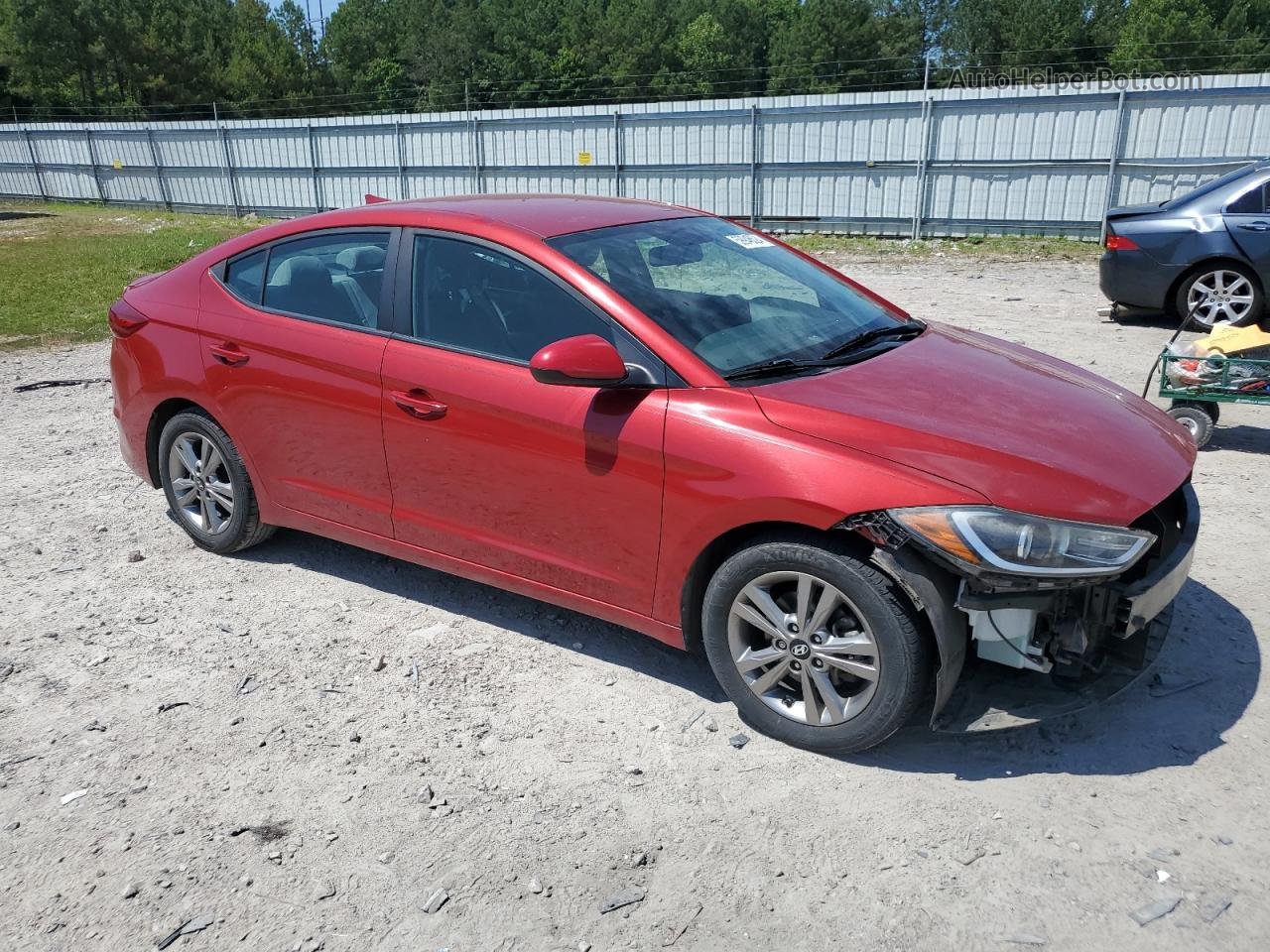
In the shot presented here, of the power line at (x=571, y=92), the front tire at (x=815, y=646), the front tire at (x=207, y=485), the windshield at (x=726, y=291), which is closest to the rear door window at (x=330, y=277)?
the front tire at (x=207, y=485)

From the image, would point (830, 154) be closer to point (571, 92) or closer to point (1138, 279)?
point (1138, 279)

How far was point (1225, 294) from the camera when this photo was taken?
9.08m

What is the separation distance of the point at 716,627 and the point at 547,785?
72cm

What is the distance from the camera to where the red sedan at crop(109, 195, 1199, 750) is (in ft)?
9.85

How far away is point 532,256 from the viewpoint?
3.74m

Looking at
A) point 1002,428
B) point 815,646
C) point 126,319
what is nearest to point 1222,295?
point 1002,428

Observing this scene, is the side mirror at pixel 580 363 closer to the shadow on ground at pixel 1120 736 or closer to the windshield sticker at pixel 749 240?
the windshield sticker at pixel 749 240

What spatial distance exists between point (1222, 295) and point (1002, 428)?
7.24 meters

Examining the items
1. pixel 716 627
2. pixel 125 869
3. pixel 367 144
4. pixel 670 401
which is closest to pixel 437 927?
pixel 125 869

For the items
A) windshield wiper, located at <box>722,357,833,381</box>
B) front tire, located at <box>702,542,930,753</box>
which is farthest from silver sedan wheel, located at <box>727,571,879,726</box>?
windshield wiper, located at <box>722,357,833,381</box>

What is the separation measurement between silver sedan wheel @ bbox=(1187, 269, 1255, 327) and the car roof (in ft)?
21.8

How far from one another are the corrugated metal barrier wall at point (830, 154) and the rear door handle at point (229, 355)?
15.5 meters

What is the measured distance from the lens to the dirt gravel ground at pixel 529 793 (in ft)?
8.75

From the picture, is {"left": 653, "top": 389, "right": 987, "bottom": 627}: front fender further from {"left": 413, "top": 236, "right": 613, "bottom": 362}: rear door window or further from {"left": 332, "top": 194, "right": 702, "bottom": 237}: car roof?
{"left": 332, "top": 194, "right": 702, "bottom": 237}: car roof
